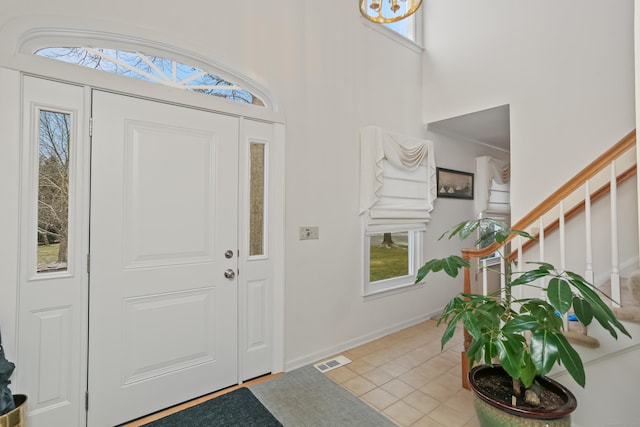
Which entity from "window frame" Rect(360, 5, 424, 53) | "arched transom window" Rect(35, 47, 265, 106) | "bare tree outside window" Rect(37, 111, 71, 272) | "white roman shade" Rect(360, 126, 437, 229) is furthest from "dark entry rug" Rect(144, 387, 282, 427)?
"window frame" Rect(360, 5, 424, 53)

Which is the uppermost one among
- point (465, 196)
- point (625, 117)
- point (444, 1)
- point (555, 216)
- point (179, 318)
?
point (444, 1)

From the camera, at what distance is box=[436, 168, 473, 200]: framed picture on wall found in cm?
391

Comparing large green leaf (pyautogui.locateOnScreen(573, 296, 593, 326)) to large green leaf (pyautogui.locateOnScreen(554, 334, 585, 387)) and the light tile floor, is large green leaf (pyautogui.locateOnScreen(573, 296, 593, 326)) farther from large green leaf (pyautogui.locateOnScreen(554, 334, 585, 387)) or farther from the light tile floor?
the light tile floor

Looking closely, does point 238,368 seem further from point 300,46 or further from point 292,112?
point 300,46

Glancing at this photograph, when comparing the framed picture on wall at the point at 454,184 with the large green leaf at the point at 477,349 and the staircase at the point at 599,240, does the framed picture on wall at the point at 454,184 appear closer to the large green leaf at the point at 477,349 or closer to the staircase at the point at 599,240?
the staircase at the point at 599,240

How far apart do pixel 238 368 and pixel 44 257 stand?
1.46 metres

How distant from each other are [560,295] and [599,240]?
1.50m

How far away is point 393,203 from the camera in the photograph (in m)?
3.36

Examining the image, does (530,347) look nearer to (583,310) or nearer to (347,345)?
(583,310)

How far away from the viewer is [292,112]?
2596 mm

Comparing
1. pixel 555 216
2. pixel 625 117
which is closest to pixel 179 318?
pixel 555 216

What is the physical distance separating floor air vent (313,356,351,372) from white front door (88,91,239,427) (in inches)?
29.2

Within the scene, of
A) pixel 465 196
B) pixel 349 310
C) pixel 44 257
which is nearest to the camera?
pixel 44 257

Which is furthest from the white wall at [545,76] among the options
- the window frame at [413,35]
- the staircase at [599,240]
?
the staircase at [599,240]
